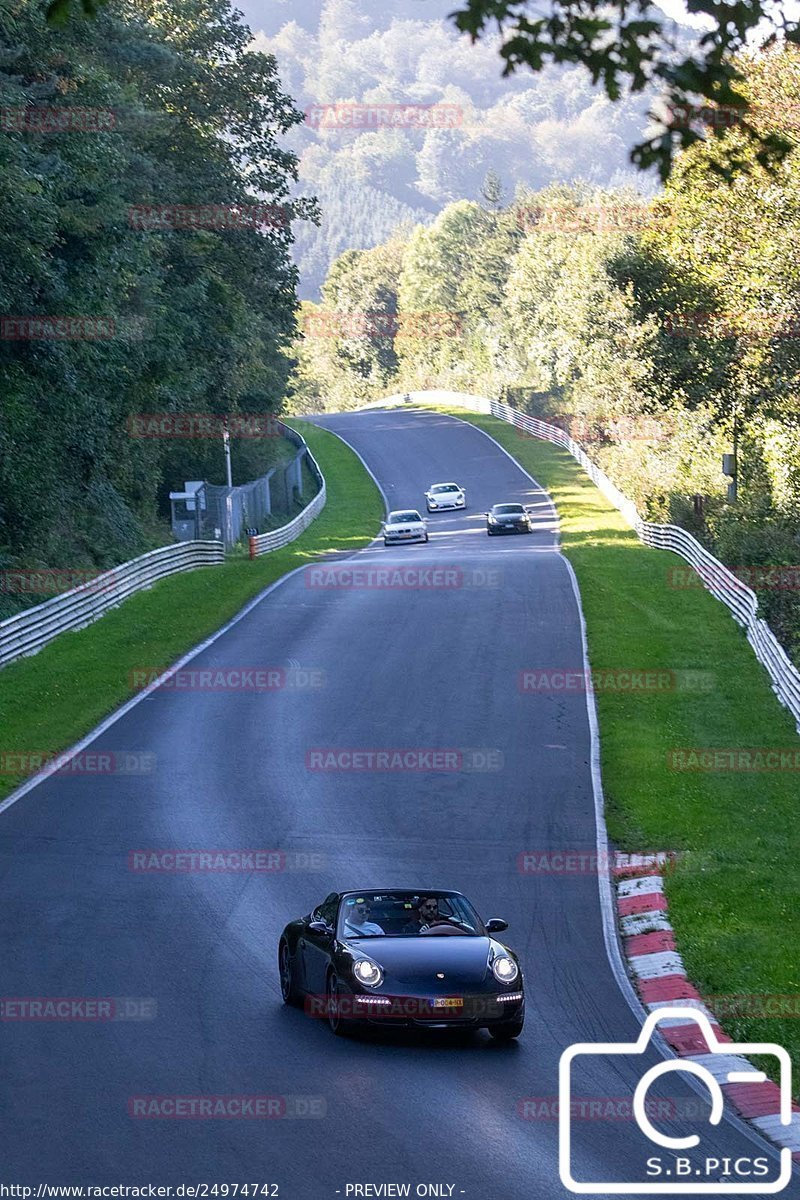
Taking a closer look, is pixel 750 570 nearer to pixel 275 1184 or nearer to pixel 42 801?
pixel 42 801

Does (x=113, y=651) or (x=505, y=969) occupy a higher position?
(x=505, y=969)

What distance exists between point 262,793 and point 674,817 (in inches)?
218

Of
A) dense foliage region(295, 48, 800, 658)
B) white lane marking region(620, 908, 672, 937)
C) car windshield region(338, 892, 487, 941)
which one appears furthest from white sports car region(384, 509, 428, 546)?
car windshield region(338, 892, 487, 941)

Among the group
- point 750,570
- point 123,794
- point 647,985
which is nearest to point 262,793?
point 123,794

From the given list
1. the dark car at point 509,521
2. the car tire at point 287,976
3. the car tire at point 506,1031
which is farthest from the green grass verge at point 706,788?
the dark car at point 509,521

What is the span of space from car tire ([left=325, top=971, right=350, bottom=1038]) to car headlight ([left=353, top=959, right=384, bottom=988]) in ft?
0.74

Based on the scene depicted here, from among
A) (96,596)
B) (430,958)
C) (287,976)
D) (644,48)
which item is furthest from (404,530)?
(644,48)

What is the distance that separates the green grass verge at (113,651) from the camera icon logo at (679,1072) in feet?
37.9

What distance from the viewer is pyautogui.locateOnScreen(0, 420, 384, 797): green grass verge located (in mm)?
24547

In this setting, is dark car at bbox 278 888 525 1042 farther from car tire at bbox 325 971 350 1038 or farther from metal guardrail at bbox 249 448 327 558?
metal guardrail at bbox 249 448 327 558

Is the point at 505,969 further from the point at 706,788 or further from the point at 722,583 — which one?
the point at 722,583

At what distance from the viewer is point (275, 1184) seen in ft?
27.1

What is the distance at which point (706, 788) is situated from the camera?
2128 centimetres

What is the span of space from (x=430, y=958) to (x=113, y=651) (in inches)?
800
